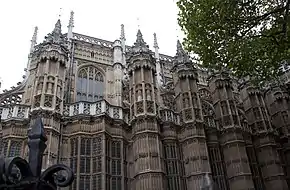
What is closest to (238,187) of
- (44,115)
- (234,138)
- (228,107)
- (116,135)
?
(234,138)

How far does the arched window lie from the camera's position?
23.4 m

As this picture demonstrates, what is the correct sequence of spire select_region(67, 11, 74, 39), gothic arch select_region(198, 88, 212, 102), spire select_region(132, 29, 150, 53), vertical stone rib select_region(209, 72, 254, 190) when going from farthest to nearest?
gothic arch select_region(198, 88, 212, 102) → spire select_region(67, 11, 74, 39) → spire select_region(132, 29, 150, 53) → vertical stone rib select_region(209, 72, 254, 190)

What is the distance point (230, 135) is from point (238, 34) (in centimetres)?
952

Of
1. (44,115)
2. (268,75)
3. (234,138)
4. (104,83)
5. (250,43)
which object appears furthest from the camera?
(104,83)

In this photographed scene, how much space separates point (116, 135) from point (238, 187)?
25.5 feet

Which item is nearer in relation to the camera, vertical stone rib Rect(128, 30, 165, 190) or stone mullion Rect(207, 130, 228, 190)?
vertical stone rib Rect(128, 30, 165, 190)

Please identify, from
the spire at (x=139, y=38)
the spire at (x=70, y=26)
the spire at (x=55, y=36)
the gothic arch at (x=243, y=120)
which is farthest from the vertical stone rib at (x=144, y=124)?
the gothic arch at (x=243, y=120)

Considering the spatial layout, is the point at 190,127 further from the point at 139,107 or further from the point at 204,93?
the point at 204,93

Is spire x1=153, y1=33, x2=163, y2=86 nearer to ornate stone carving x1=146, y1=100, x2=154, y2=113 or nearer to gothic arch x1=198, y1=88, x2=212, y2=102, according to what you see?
gothic arch x1=198, y1=88, x2=212, y2=102

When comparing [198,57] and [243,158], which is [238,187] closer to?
[243,158]

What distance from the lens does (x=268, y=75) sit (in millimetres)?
12953

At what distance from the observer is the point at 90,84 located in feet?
79.6

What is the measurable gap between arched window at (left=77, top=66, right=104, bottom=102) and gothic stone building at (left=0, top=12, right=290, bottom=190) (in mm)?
77

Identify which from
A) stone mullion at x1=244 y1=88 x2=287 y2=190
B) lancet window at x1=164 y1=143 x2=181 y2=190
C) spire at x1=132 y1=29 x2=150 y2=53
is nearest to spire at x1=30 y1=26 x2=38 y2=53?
spire at x1=132 y1=29 x2=150 y2=53
